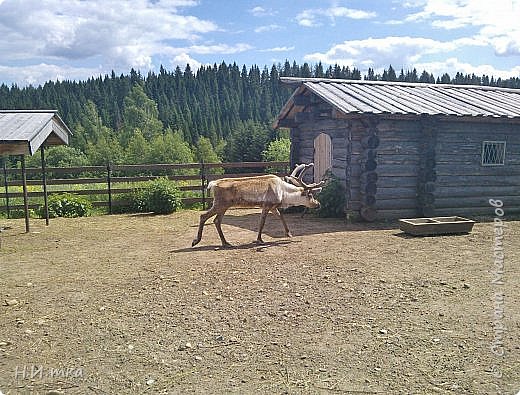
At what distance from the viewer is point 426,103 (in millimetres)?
13070

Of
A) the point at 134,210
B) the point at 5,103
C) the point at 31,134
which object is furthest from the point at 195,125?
the point at 31,134

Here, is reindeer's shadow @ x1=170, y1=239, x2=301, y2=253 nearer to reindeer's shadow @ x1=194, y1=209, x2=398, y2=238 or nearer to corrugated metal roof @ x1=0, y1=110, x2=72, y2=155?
reindeer's shadow @ x1=194, y1=209, x2=398, y2=238

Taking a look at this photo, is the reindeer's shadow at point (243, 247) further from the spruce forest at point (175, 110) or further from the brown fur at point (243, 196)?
the spruce forest at point (175, 110)

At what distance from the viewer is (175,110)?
8131 cm

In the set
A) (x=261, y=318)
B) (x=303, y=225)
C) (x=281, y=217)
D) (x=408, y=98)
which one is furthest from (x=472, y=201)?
(x=261, y=318)

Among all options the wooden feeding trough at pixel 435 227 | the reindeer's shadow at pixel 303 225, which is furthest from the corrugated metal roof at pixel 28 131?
the wooden feeding trough at pixel 435 227

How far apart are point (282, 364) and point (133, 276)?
351 cm

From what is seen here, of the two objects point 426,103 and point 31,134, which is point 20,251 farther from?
point 426,103

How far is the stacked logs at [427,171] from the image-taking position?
12.3 meters

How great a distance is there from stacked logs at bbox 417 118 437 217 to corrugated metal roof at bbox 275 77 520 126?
0.55 m

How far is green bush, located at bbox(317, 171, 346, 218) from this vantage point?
12539 mm

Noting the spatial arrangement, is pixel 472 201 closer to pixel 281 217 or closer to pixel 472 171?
pixel 472 171

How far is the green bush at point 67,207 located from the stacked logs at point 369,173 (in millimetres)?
8771

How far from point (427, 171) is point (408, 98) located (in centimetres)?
255
